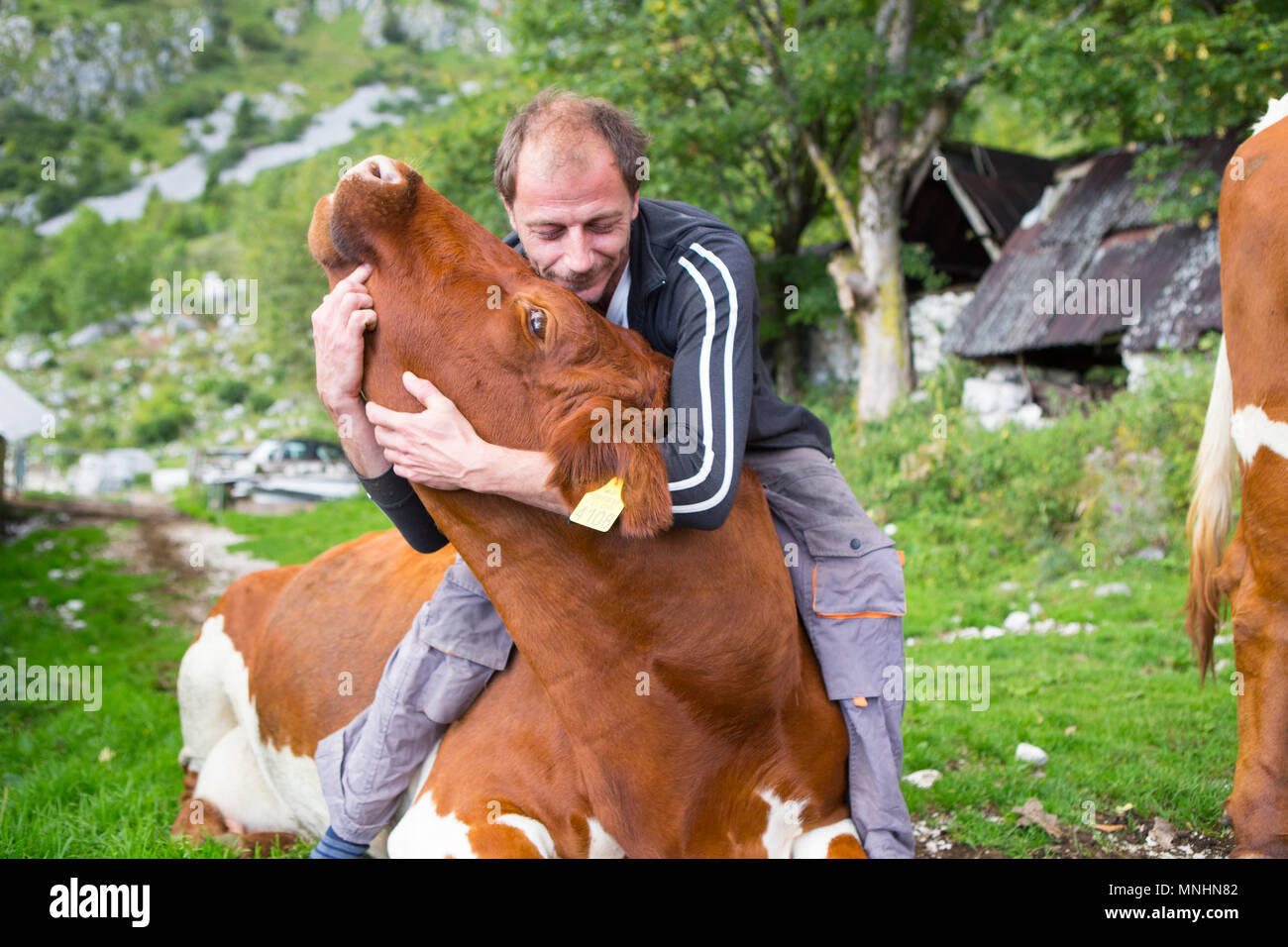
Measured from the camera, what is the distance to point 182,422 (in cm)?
5462

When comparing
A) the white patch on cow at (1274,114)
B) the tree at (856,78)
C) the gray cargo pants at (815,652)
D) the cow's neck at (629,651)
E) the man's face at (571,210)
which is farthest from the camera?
the tree at (856,78)

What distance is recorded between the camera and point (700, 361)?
2324 mm

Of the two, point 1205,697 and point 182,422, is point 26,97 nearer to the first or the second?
point 182,422

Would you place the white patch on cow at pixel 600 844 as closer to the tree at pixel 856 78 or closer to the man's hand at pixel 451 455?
the man's hand at pixel 451 455

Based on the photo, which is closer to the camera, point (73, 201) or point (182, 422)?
point (182, 422)

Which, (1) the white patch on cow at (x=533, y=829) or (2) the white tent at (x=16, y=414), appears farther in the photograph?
(2) the white tent at (x=16, y=414)

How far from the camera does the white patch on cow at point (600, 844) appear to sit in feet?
8.14

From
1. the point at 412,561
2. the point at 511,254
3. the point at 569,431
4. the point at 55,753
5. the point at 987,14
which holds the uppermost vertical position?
the point at 987,14

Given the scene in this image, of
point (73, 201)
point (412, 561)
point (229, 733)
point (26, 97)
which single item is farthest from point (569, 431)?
point (26, 97)

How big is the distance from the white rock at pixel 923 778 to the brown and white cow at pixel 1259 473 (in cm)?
139

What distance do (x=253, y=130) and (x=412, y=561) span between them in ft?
458

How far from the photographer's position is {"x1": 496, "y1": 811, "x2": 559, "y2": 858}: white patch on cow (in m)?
2.48

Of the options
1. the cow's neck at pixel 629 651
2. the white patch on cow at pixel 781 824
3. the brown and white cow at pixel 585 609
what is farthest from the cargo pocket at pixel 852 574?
the white patch on cow at pixel 781 824
